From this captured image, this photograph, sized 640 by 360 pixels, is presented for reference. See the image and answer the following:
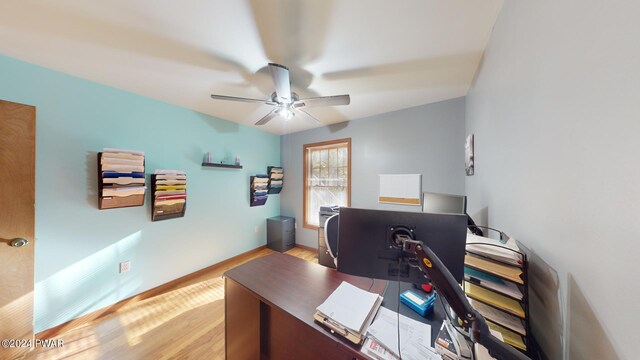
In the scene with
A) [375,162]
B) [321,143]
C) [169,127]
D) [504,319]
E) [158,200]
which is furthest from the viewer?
[321,143]

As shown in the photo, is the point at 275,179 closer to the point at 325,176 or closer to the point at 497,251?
the point at 325,176

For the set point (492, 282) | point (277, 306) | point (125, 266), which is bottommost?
point (125, 266)

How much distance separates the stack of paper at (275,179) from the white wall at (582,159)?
3486 millimetres

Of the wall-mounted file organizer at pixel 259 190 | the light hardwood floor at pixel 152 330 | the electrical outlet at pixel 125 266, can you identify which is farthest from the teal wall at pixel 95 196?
the wall-mounted file organizer at pixel 259 190

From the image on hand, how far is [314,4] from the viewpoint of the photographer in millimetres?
1136

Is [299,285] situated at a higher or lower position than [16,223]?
lower

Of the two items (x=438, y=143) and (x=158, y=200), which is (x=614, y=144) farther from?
(x=158, y=200)

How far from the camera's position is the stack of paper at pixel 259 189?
11.5 feet

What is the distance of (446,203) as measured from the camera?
1.60 m

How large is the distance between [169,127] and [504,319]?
3.45 meters

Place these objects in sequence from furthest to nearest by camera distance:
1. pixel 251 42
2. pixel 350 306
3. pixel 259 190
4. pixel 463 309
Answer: pixel 259 190, pixel 251 42, pixel 350 306, pixel 463 309

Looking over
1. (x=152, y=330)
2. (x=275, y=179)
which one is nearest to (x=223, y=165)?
(x=275, y=179)

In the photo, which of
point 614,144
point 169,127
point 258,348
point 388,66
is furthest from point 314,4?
point 169,127

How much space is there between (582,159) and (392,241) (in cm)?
62
